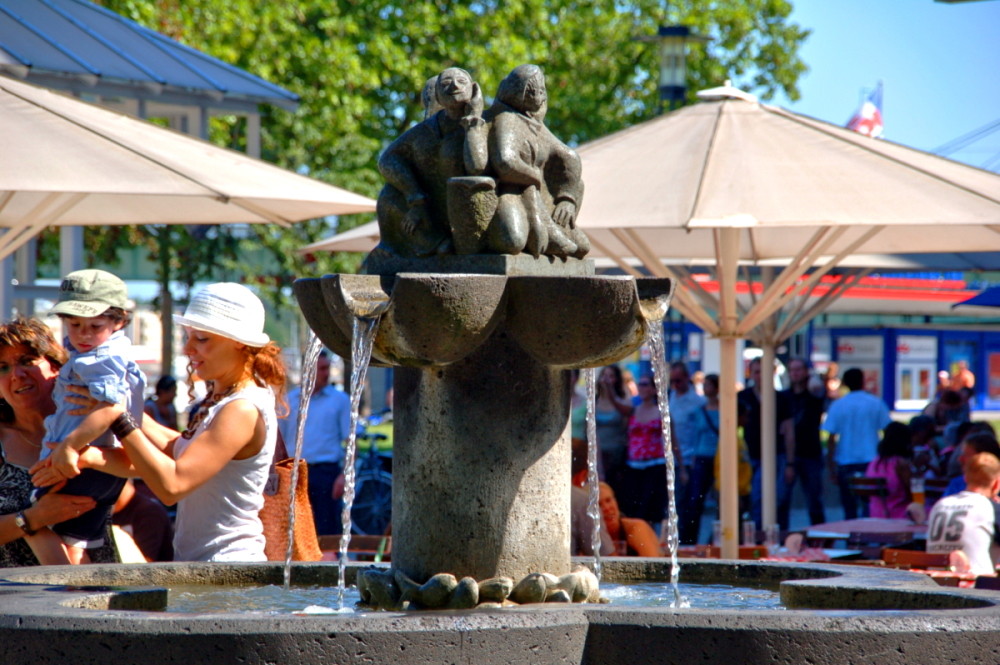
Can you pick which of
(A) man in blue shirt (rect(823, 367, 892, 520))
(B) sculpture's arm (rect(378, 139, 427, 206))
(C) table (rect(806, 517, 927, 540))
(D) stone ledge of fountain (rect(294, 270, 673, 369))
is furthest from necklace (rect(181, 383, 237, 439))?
(A) man in blue shirt (rect(823, 367, 892, 520))

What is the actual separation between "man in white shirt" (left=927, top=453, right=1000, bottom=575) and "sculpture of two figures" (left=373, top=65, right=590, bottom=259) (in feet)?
12.2

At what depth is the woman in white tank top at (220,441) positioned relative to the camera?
4199 mm

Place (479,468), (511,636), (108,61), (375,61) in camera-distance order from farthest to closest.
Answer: (375,61), (108,61), (479,468), (511,636)

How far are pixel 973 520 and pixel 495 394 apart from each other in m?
4.03

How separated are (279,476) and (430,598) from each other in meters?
1.22

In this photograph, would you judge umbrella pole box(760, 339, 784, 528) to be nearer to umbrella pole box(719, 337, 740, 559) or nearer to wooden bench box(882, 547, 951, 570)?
umbrella pole box(719, 337, 740, 559)

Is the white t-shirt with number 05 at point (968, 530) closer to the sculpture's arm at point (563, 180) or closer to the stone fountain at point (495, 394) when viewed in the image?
the stone fountain at point (495, 394)

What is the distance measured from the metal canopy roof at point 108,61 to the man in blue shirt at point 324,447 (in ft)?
10.3

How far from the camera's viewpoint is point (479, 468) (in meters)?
3.88

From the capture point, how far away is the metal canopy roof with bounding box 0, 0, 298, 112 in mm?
11414

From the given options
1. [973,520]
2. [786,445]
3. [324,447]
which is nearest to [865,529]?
[973,520]

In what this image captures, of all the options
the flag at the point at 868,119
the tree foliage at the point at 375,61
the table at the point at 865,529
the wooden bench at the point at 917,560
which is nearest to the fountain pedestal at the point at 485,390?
the wooden bench at the point at 917,560

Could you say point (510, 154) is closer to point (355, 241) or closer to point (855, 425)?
point (355, 241)

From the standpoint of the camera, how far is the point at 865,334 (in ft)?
87.6
